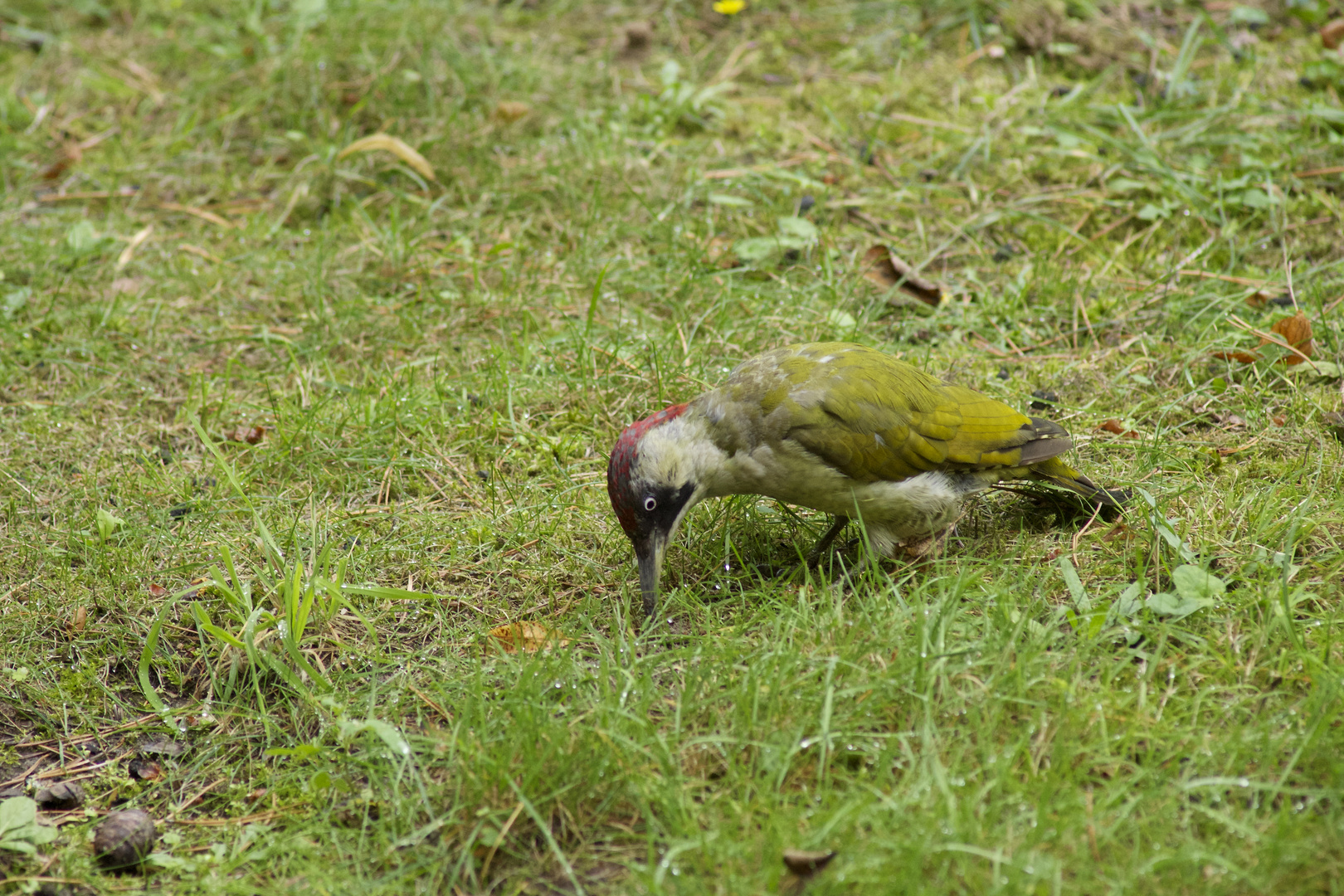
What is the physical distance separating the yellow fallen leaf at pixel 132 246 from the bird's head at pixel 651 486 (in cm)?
371

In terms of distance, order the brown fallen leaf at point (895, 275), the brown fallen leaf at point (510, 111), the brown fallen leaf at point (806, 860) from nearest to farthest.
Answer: the brown fallen leaf at point (806, 860) → the brown fallen leaf at point (895, 275) → the brown fallen leaf at point (510, 111)

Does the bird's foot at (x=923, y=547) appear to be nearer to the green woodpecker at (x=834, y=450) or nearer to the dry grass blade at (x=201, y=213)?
the green woodpecker at (x=834, y=450)

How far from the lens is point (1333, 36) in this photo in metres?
7.02

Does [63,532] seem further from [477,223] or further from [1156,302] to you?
[1156,302]

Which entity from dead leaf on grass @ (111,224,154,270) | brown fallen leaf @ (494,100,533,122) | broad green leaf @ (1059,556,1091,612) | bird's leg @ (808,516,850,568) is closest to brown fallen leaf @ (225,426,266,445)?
dead leaf on grass @ (111,224,154,270)

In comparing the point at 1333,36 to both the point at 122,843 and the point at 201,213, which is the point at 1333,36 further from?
the point at 122,843

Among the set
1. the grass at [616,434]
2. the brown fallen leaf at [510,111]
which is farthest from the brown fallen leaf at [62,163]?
the brown fallen leaf at [510,111]

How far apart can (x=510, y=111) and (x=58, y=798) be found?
4.70 m

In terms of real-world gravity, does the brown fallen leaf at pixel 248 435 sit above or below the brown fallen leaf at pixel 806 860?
below

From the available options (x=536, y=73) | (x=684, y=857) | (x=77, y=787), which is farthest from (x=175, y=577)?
(x=536, y=73)

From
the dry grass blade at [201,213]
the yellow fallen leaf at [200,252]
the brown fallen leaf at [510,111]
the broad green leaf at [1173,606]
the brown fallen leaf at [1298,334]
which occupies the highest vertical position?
the brown fallen leaf at [510,111]

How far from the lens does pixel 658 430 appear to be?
384cm

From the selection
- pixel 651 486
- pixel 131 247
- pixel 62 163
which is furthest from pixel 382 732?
pixel 62 163

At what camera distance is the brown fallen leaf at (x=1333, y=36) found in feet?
23.0
